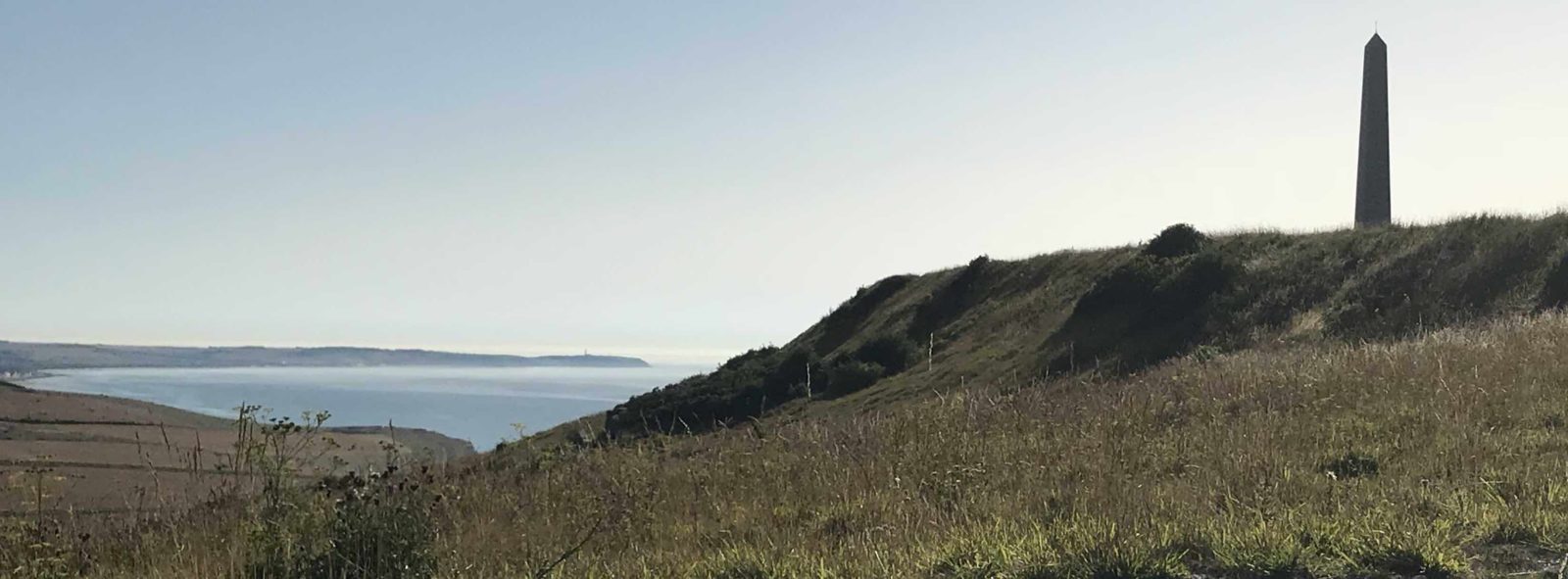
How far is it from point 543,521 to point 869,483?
1.96 m

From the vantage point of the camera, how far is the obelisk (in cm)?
3756

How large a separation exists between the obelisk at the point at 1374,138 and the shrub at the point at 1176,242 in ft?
25.9

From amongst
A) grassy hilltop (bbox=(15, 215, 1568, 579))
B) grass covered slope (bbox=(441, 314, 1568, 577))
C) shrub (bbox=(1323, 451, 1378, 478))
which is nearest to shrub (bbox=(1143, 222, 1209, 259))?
grassy hilltop (bbox=(15, 215, 1568, 579))

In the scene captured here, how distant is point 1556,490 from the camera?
16.2ft

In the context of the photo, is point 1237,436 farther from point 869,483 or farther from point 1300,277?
point 1300,277

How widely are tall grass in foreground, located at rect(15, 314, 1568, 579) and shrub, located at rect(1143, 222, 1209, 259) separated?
25.8m

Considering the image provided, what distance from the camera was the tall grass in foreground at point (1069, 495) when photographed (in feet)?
14.0

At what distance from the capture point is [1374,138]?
123 feet

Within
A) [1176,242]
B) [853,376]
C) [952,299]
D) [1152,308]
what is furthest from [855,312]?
[1152,308]

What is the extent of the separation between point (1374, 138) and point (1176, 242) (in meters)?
10.0

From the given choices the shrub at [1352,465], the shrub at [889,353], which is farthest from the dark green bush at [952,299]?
the shrub at [1352,465]

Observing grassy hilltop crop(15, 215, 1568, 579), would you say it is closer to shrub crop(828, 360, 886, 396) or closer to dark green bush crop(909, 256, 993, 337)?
shrub crop(828, 360, 886, 396)

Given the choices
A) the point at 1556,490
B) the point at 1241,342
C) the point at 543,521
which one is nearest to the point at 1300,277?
the point at 1241,342

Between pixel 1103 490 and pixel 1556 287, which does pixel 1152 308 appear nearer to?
pixel 1556 287
